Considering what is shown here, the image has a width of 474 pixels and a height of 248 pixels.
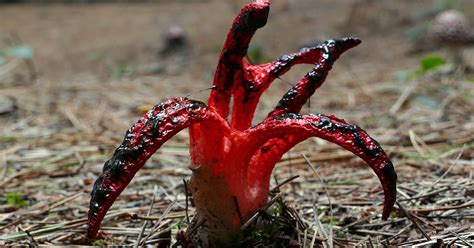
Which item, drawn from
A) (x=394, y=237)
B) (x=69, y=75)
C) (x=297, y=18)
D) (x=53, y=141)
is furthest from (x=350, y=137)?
(x=297, y=18)

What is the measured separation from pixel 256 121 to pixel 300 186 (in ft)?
5.23

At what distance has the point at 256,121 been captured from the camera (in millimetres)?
4242

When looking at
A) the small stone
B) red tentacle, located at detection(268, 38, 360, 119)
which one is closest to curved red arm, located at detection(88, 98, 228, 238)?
red tentacle, located at detection(268, 38, 360, 119)

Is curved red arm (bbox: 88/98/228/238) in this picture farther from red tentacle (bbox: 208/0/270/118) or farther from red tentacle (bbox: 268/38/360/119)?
red tentacle (bbox: 268/38/360/119)

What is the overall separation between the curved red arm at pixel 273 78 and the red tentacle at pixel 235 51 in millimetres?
38

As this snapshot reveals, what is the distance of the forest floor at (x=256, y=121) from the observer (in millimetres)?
2201

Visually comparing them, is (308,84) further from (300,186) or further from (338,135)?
(300,186)

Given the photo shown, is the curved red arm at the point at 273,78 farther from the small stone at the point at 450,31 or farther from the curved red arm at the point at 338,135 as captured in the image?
the small stone at the point at 450,31

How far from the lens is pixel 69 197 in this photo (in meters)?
2.57

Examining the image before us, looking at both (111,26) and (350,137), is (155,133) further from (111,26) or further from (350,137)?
(111,26)

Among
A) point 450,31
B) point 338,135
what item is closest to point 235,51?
point 338,135

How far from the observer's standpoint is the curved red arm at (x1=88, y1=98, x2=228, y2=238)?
5.14 ft

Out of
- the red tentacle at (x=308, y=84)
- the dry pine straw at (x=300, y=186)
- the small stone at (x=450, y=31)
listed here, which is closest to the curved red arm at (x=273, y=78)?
the red tentacle at (x=308, y=84)

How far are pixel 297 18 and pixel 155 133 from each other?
7870 millimetres
